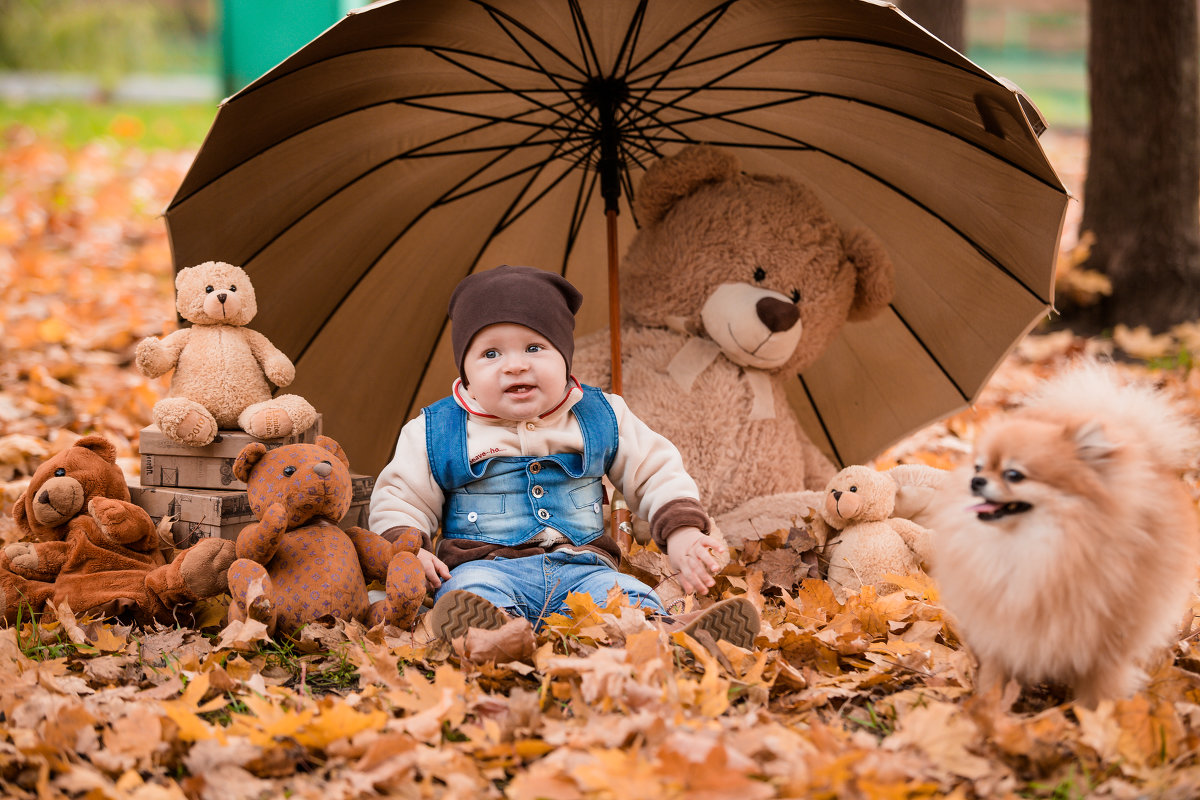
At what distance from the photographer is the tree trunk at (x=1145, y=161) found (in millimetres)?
5227

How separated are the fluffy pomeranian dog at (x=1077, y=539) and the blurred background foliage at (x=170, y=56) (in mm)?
7611

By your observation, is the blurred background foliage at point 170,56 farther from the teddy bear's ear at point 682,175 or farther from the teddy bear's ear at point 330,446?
the teddy bear's ear at point 330,446

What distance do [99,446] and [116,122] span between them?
32.6ft

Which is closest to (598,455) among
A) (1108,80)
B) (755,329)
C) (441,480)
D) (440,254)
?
(441,480)

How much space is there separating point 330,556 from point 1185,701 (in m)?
1.92

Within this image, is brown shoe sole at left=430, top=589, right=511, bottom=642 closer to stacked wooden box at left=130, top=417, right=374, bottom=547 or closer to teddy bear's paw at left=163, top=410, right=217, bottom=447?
stacked wooden box at left=130, top=417, right=374, bottom=547

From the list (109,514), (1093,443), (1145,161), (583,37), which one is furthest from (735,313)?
(1145,161)

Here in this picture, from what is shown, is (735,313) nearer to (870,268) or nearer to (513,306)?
(870,268)

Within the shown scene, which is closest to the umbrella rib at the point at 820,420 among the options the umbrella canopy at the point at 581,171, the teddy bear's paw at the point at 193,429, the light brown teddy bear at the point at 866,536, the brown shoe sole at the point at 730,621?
the umbrella canopy at the point at 581,171

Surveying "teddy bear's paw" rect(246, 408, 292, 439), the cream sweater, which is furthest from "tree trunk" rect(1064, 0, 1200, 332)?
"teddy bear's paw" rect(246, 408, 292, 439)

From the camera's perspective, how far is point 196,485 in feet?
8.65

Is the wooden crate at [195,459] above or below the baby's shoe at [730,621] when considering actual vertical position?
above

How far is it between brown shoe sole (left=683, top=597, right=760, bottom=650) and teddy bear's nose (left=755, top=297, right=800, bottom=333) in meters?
1.01

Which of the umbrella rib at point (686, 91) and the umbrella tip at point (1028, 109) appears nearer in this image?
the umbrella tip at point (1028, 109)
